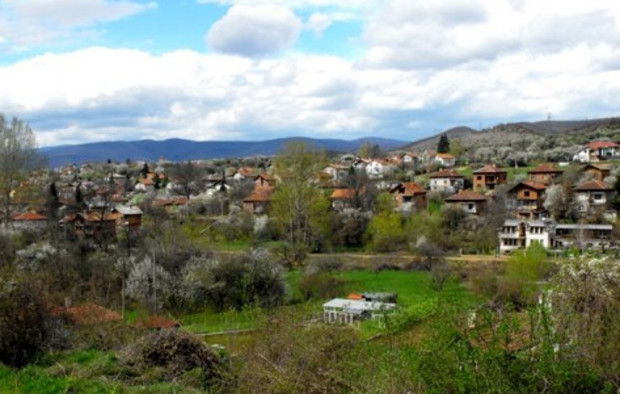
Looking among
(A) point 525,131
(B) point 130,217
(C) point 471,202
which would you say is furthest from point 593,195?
(A) point 525,131

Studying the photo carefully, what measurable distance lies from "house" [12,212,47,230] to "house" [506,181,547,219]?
28201mm

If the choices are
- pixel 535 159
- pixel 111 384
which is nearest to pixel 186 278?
pixel 111 384

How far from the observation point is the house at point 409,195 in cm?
4404

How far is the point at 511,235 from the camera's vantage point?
3709 centimetres

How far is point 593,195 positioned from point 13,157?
3360 cm

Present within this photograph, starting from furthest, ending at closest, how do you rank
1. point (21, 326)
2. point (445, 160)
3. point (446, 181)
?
point (445, 160) → point (446, 181) → point (21, 326)

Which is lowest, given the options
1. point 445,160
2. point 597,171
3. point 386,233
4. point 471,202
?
point 386,233

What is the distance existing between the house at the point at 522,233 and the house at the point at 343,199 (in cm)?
1096

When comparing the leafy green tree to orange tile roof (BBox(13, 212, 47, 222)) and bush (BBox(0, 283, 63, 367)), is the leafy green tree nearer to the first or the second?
orange tile roof (BBox(13, 212, 47, 222))

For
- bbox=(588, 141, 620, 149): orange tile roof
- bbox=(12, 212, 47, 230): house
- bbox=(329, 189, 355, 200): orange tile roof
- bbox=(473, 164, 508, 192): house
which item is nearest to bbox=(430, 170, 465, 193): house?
bbox=(473, 164, 508, 192): house

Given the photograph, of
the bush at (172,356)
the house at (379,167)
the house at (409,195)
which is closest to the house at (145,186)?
the house at (379,167)

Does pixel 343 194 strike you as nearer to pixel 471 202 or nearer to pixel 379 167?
pixel 471 202

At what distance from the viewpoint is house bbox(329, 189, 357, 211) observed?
4430 cm

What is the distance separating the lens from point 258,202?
46781 mm
